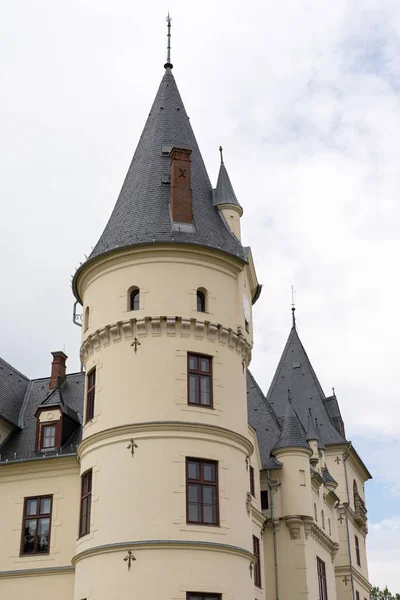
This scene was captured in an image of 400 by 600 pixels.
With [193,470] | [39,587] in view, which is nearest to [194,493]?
[193,470]

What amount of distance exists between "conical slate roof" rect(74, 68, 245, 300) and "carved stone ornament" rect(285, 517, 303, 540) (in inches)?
536

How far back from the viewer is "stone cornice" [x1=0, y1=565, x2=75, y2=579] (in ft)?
97.7

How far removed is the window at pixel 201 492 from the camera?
989 inches

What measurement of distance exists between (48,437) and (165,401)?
8.48 metres

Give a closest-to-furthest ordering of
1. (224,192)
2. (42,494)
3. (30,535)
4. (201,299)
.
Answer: (201,299)
(30,535)
(42,494)
(224,192)

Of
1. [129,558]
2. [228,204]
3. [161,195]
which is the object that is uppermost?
[228,204]

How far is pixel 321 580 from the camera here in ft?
132

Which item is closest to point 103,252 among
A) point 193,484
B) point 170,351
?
point 170,351

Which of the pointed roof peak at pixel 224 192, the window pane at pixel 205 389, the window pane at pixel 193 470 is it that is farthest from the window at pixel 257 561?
the pointed roof peak at pixel 224 192

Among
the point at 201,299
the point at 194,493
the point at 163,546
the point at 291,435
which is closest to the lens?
the point at 163,546

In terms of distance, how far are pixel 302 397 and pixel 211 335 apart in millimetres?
27026

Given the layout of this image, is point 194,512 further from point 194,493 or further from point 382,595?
point 382,595

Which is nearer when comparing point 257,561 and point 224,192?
point 224,192

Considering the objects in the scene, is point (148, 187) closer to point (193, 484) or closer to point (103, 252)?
point (103, 252)
